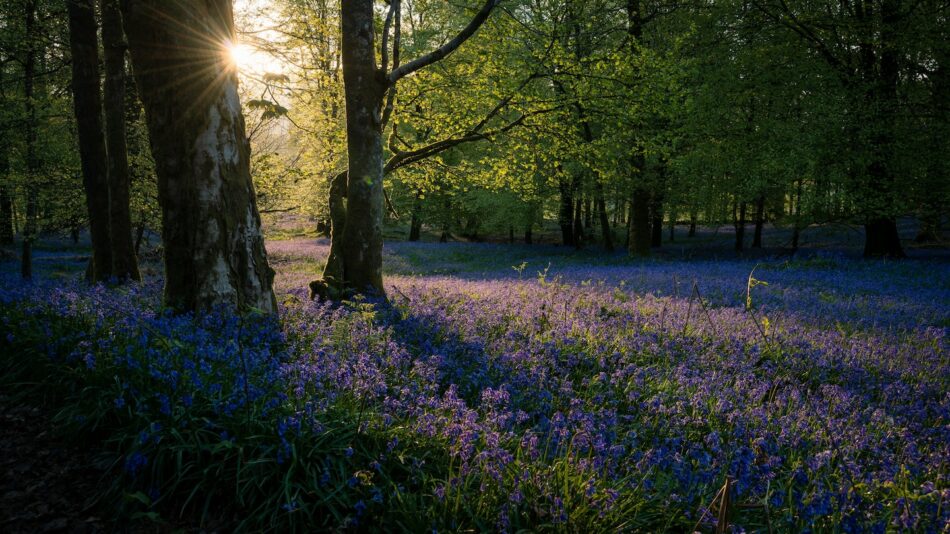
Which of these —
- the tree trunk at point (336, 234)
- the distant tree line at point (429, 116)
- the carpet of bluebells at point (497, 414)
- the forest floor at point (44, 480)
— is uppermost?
the distant tree line at point (429, 116)

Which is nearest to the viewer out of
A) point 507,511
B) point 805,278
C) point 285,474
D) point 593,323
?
point 507,511

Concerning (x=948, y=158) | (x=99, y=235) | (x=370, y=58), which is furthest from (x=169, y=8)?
(x=948, y=158)

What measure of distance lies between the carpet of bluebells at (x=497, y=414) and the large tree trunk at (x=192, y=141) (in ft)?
2.08

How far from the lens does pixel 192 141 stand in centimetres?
535

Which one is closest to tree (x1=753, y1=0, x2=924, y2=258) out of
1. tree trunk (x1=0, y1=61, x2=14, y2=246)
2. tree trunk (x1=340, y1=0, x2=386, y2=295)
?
tree trunk (x1=340, y1=0, x2=386, y2=295)

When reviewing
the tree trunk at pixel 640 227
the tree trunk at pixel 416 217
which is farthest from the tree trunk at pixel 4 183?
the tree trunk at pixel 416 217

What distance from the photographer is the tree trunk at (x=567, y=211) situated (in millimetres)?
25516

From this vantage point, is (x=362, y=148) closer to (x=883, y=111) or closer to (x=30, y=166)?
(x=30, y=166)

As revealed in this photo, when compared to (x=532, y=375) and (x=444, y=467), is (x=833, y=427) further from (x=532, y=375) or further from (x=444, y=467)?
(x=444, y=467)

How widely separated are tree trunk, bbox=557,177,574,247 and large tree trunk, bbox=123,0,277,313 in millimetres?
20716

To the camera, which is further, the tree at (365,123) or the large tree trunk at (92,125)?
the large tree trunk at (92,125)

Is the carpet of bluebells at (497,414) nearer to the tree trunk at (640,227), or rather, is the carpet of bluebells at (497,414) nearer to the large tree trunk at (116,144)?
the large tree trunk at (116,144)

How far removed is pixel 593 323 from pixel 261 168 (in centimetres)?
1423

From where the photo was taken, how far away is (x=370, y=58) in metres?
7.74
